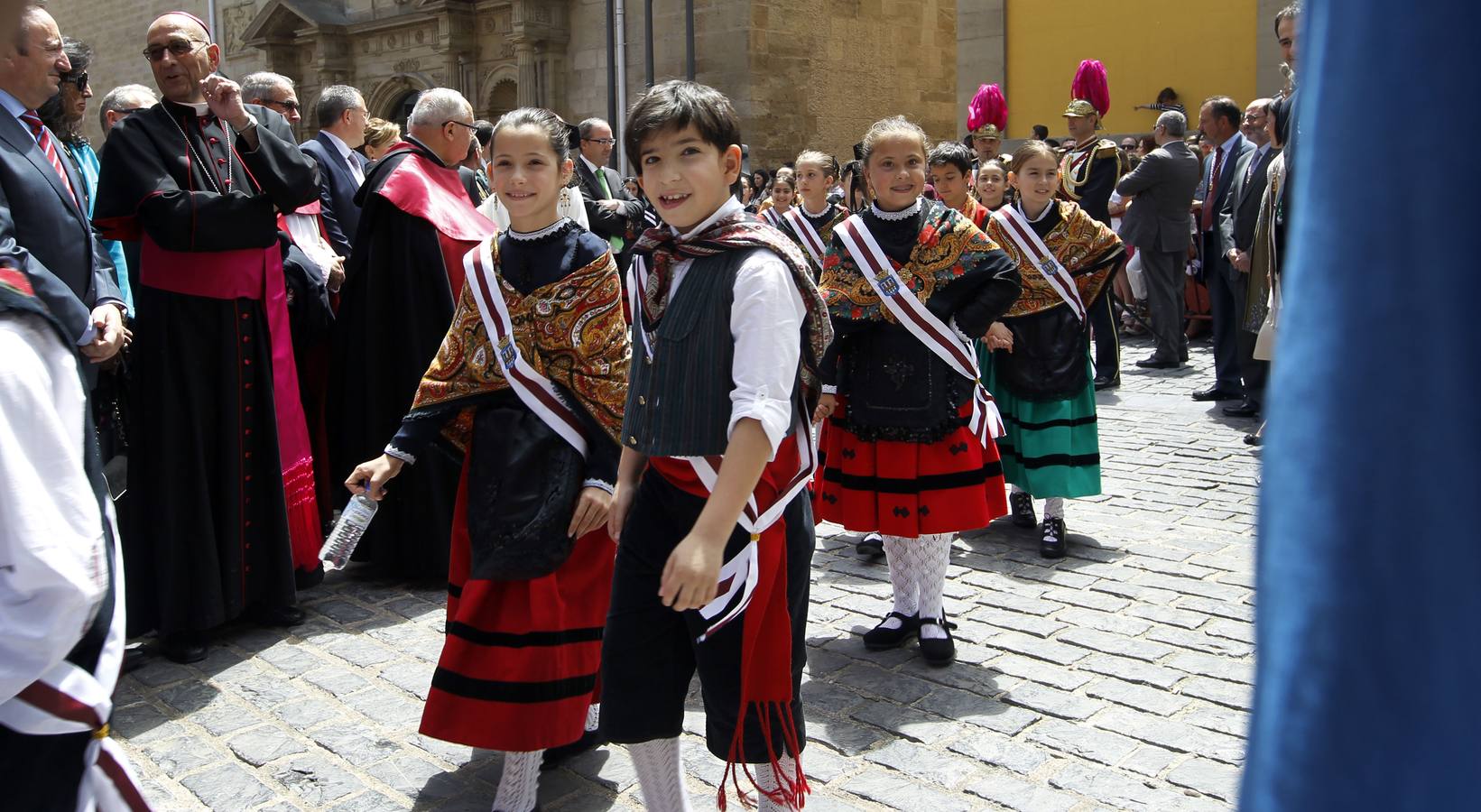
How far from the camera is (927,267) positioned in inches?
180

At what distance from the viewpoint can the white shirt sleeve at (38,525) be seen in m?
1.58

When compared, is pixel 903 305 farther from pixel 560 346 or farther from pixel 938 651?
pixel 560 346

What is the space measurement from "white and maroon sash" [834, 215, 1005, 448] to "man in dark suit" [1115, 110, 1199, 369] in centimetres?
675

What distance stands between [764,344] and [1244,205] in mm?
7459

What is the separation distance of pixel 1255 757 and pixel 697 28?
1842 centimetres

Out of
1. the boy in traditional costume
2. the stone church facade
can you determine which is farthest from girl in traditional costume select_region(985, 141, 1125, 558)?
the stone church facade

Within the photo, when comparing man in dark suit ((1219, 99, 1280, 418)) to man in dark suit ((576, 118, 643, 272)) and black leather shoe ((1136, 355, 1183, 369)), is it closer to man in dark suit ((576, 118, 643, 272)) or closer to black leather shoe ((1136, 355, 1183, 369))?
black leather shoe ((1136, 355, 1183, 369))

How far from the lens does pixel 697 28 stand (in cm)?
1808

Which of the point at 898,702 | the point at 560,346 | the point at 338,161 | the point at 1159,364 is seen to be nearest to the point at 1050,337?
the point at 898,702

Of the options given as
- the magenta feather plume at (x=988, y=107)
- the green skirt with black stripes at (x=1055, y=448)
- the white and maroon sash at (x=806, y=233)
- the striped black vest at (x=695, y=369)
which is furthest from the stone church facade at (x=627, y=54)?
the striped black vest at (x=695, y=369)

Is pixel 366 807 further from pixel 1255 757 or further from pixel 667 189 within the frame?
pixel 1255 757

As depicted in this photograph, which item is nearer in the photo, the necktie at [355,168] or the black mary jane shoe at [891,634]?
the black mary jane shoe at [891,634]

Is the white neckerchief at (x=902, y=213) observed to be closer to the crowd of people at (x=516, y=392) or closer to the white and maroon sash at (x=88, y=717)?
the crowd of people at (x=516, y=392)

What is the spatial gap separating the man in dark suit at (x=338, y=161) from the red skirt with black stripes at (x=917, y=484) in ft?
10.2
